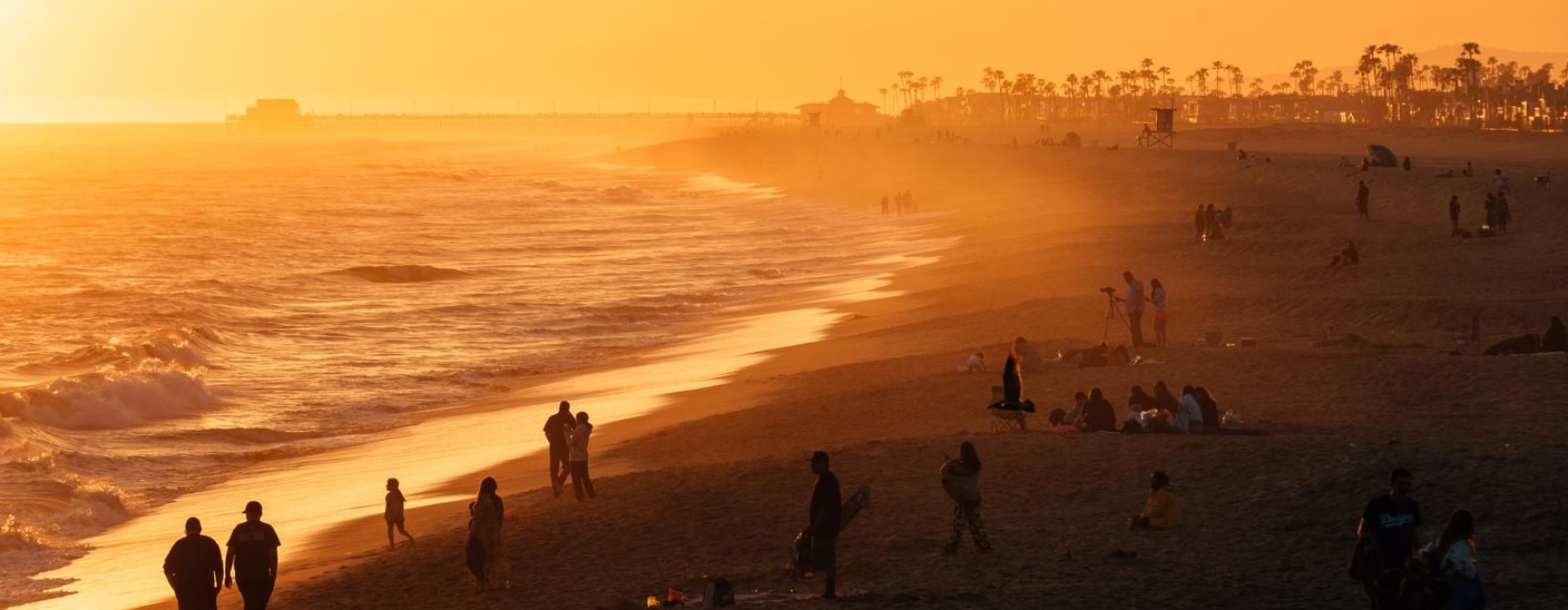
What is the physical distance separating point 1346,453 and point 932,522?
4239mm

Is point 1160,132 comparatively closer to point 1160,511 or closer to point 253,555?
point 1160,511

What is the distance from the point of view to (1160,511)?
14.9 metres

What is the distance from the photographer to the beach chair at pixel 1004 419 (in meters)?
19.5

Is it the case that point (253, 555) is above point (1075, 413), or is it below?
above

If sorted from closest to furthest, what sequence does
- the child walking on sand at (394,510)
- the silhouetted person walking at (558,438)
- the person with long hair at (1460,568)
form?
the person with long hair at (1460,568) → the child walking on sand at (394,510) → the silhouetted person walking at (558,438)

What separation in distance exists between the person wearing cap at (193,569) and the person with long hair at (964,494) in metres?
6.05

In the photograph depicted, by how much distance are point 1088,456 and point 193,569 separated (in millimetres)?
9511

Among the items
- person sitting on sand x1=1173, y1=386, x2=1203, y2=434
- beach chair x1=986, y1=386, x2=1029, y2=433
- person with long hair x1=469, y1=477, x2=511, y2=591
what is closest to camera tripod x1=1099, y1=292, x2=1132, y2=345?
beach chair x1=986, y1=386, x2=1029, y2=433

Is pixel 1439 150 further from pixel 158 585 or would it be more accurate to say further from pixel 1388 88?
pixel 1388 88

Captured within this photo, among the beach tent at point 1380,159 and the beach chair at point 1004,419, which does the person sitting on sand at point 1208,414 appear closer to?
the beach chair at point 1004,419

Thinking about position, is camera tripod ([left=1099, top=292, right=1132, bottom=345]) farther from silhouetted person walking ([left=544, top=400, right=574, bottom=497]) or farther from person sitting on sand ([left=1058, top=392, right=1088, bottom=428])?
silhouetted person walking ([left=544, top=400, right=574, bottom=497])

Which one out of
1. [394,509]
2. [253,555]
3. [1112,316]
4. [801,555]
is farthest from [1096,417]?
[1112,316]

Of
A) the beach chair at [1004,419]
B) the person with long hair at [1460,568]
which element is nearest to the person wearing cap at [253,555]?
the person with long hair at [1460,568]

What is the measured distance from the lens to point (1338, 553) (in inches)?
538
